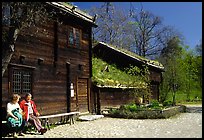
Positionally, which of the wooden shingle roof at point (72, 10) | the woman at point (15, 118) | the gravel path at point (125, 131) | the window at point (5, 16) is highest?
the wooden shingle roof at point (72, 10)

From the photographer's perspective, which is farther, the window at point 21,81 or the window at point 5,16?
the window at point 21,81

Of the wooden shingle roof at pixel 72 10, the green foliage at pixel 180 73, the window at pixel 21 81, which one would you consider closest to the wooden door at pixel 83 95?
the wooden shingle roof at pixel 72 10

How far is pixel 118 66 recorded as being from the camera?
32.2m

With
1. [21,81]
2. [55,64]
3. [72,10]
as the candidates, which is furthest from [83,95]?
[21,81]

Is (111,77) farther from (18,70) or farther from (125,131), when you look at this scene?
(125,131)

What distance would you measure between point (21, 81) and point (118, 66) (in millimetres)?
18099

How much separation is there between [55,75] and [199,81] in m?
39.8

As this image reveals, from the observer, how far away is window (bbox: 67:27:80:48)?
19188mm

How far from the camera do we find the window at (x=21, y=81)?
14461 mm

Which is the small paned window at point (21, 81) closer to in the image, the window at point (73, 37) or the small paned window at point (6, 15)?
the small paned window at point (6, 15)

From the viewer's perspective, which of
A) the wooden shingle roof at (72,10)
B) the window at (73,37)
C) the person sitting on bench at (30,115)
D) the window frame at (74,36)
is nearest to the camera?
the person sitting on bench at (30,115)

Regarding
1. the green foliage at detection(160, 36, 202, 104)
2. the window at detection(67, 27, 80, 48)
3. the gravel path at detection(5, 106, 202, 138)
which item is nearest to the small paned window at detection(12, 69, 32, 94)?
the gravel path at detection(5, 106, 202, 138)

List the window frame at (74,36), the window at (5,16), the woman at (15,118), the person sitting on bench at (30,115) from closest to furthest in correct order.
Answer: the woman at (15,118) < the person sitting on bench at (30,115) < the window at (5,16) < the window frame at (74,36)

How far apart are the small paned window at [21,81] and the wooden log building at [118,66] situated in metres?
7.56
